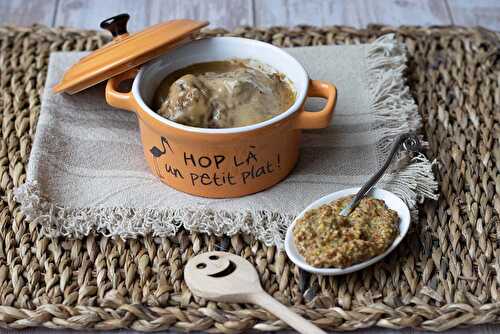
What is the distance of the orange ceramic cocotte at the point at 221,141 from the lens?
1.09 metres

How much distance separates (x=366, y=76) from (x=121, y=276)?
2.01ft

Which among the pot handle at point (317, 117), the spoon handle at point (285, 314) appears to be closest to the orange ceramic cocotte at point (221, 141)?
the pot handle at point (317, 117)

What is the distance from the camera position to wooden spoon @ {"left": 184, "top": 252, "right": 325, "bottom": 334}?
1.00 meters

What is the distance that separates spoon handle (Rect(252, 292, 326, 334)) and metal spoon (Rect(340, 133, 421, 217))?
0.17 metres

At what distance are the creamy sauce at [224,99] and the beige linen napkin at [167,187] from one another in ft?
0.40

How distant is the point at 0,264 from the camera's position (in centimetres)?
110

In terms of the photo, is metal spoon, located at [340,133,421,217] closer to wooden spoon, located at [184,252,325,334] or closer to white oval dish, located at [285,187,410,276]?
white oval dish, located at [285,187,410,276]

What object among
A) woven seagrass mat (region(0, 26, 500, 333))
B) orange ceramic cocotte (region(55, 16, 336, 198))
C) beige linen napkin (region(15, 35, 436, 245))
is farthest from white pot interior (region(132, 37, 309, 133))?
woven seagrass mat (region(0, 26, 500, 333))

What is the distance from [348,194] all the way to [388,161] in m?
0.09

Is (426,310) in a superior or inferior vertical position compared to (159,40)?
inferior

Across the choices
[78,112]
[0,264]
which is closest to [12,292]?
[0,264]

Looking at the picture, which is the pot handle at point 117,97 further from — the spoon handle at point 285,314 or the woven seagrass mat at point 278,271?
the spoon handle at point 285,314

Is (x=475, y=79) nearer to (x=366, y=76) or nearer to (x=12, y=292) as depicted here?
(x=366, y=76)

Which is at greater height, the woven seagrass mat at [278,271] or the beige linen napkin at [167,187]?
the beige linen napkin at [167,187]
